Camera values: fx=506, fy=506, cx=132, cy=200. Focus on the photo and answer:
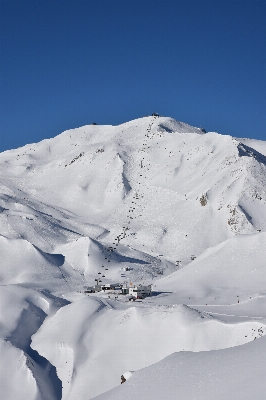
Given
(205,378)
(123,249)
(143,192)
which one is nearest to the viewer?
(205,378)

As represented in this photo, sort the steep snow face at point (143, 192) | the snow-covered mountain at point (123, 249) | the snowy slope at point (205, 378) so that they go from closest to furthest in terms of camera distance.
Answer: the snowy slope at point (205, 378)
the snow-covered mountain at point (123, 249)
the steep snow face at point (143, 192)

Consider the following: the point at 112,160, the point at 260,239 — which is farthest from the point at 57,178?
the point at 260,239

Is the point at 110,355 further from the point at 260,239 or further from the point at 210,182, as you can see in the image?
the point at 210,182

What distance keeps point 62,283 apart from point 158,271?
9459 millimetres

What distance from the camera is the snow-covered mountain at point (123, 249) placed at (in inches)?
1089

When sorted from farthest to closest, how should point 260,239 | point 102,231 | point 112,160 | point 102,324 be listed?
1. point 112,160
2. point 102,231
3. point 260,239
4. point 102,324

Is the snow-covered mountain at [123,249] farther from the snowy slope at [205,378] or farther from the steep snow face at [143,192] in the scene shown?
the snowy slope at [205,378]

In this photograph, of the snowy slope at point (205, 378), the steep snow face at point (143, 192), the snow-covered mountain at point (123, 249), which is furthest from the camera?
the steep snow face at point (143, 192)

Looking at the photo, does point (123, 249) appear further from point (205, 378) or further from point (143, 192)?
point (205, 378)

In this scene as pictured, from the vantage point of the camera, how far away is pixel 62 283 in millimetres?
44500

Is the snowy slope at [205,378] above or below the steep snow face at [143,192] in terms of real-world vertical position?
above

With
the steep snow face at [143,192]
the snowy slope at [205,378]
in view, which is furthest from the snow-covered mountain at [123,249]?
the snowy slope at [205,378]

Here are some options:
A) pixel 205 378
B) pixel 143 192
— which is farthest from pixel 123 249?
pixel 205 378

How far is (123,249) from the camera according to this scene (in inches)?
2085
